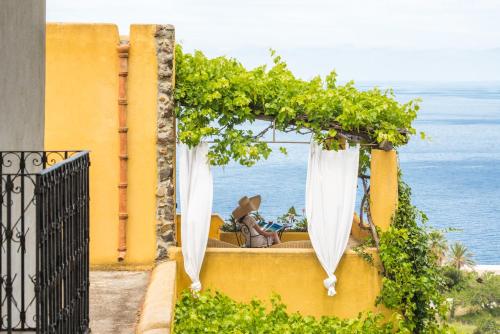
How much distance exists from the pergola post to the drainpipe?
3181 millimetres

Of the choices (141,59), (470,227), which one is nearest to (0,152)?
(141,59)

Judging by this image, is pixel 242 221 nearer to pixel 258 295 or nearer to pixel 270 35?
pixel 258 295

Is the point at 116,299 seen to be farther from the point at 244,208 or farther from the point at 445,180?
the point at 445,180

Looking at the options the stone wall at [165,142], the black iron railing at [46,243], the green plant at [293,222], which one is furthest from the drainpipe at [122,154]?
the black iron railing at [46,243]

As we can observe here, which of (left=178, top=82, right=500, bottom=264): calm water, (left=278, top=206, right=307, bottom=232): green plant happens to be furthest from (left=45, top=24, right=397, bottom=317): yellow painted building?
(left=178, top=82, right=500, bottom=264): calm water

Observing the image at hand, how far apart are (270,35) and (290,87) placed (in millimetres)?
100539

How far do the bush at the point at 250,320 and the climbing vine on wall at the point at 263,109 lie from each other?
69.8 inches

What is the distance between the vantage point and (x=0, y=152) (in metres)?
6.60

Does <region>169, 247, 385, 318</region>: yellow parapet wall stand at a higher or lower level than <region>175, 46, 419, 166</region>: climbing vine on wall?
lower

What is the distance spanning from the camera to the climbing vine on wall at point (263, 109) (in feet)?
39.4

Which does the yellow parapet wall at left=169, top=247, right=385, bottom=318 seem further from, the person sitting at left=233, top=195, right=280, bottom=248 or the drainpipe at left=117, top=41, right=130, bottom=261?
the person sitting at left=233, top=195, right=280, bottom=248

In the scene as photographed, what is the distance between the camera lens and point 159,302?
956 cm

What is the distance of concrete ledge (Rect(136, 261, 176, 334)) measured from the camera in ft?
28.3

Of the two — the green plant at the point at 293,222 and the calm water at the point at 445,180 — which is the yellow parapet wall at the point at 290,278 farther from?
the calm water at the point at 445,180
